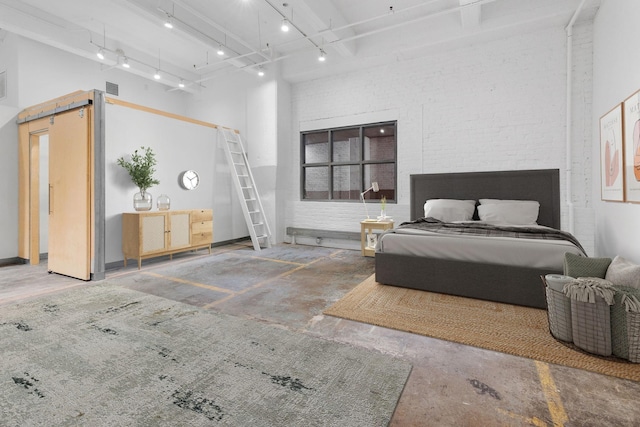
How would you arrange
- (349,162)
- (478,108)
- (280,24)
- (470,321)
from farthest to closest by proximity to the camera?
1. (349,162)
2. (280,24)
3. (478,108)
4. (470,321)

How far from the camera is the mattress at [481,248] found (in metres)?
2.84

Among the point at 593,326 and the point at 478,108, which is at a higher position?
the point at 478,108

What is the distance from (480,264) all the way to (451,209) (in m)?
1.68

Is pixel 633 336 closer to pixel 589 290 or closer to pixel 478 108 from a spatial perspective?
pixel 589 290

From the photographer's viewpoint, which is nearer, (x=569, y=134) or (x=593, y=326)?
(x=593, y=326)

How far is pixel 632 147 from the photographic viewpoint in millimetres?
2891

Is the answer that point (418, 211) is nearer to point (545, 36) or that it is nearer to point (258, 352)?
point (545, 36)

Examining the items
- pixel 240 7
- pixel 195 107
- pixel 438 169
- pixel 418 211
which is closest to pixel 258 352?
pixel 418 211

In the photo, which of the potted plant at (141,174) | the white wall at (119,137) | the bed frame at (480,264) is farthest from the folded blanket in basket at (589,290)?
the white wall at (119,137)

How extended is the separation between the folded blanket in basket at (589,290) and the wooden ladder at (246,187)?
4717 mm

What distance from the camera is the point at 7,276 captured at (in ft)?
13.4

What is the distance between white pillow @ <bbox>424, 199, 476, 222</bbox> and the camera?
4539 millimetres

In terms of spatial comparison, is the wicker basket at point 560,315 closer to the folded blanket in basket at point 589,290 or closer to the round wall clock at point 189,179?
the folded blanket in basket at point 589,290

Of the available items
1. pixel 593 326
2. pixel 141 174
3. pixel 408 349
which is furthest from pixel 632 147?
pixel 141 174
